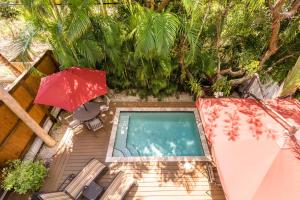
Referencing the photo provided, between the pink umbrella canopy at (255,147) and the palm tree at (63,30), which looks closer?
the pink umbrella canopy at (255,147)

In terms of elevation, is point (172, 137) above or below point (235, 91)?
below

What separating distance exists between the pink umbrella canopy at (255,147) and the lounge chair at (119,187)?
2.88m

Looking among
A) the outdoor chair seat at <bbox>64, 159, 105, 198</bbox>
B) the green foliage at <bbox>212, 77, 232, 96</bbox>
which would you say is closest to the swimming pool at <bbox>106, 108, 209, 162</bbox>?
the outdoor chair seat at <bbox>64, 159, 105, 198</bbox>

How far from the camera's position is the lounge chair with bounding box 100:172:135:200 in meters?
6.25

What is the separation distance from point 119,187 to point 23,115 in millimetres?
3837

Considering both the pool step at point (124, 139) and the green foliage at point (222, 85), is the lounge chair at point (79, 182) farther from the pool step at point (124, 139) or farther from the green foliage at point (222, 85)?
the green foliage at point (222, 85)

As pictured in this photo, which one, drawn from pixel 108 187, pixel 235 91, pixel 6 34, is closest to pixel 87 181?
pixel 108 187

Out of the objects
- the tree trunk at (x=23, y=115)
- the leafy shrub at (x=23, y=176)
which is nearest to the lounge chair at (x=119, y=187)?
the leafy shrub at (x=23, y=176)

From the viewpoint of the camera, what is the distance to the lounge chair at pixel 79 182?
6188mm

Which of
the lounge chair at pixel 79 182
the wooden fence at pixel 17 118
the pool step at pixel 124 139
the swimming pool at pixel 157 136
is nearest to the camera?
the lounge chair at pixel 79 182

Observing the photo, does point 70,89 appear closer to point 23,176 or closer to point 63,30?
point 63,30

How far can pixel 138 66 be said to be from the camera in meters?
9.09

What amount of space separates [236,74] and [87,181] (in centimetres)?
677

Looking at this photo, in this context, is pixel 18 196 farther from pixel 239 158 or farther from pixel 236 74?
pixel 236 74
